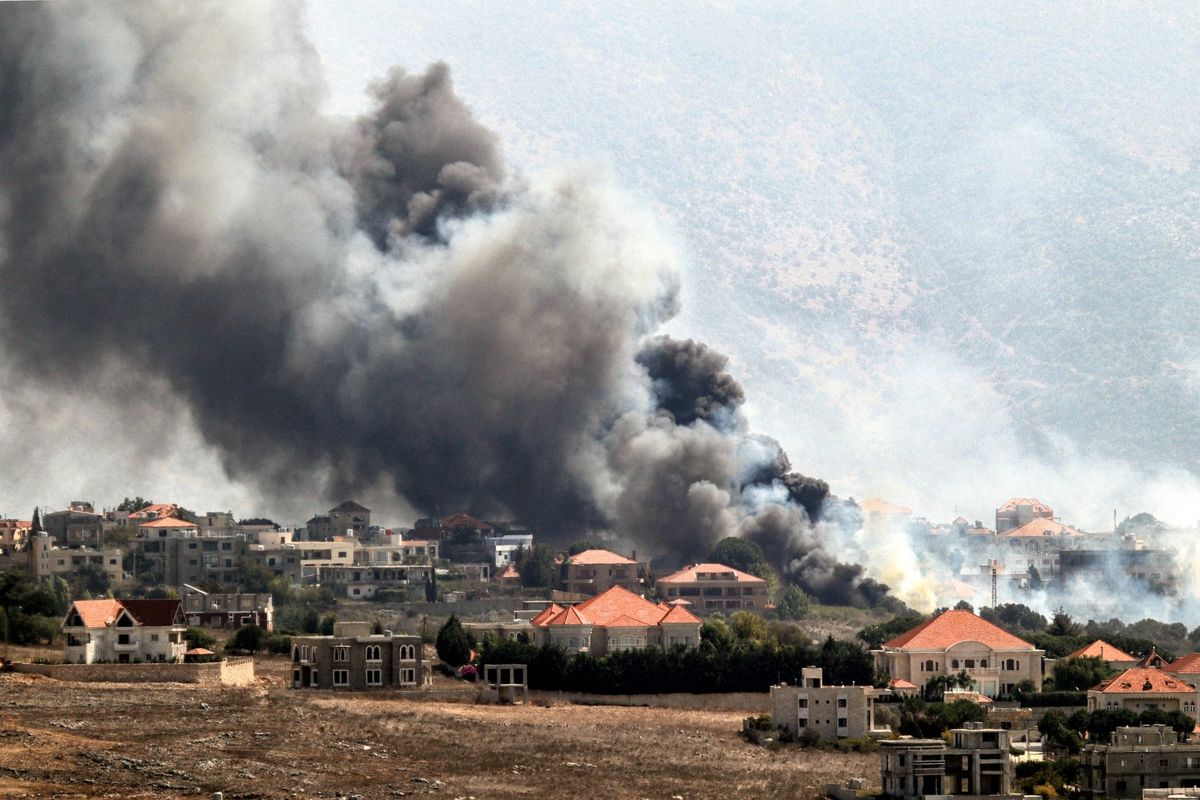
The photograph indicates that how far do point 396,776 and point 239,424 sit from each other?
242 ft

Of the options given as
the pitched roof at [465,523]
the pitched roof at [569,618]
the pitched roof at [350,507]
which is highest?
the pitched roof at [350,507]

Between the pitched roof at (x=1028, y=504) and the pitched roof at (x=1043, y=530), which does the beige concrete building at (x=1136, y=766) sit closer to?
the pitched roof at (x=1043, y=530)

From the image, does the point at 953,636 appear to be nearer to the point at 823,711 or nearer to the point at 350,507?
the point at 823,711

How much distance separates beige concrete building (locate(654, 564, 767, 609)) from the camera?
13100 centimetres

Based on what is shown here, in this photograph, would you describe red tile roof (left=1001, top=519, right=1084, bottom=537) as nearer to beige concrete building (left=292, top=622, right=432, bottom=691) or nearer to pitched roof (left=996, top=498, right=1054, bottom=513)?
pitched roof (left=996, top=498, right=1054, bottom=513)

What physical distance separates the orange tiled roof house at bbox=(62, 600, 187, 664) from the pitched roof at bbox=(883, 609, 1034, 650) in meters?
24.5

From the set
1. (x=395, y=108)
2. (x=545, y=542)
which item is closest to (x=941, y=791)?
(x=545, y=542)

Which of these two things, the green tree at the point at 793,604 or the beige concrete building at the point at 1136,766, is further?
the green tree at the point at 793,604

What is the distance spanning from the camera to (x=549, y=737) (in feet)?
291

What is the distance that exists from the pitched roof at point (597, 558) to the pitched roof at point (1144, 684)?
41.5 meters

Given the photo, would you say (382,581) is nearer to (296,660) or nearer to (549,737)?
(296,660)

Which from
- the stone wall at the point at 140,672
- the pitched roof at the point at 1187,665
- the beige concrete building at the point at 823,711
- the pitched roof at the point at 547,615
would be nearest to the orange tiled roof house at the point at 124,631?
the stone wall at the point at 140,672

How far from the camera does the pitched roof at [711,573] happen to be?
132625 mm

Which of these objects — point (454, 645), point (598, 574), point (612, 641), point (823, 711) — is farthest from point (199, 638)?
point (598, 574)
